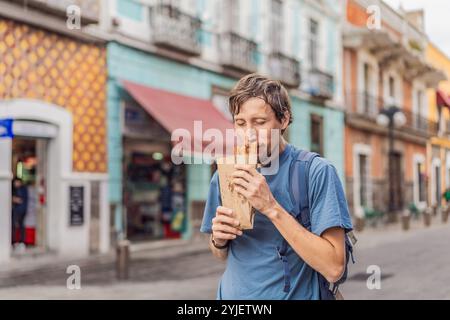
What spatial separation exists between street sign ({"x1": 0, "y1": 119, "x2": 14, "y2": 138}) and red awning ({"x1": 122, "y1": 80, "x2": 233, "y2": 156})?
105 inches

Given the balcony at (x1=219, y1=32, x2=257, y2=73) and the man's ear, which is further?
the balcony at (x1=219, y1=32, x2=257, y2=73)

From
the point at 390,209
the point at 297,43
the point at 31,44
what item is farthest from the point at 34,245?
the point at 390,209

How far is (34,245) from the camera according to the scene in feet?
32.7

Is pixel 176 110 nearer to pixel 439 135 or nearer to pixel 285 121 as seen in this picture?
pixel 285 121

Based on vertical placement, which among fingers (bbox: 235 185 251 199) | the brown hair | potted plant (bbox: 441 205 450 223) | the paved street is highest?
the brown hair

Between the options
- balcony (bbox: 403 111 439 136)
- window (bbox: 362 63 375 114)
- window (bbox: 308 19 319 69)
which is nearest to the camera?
window (bbox: 308 19 319 69)

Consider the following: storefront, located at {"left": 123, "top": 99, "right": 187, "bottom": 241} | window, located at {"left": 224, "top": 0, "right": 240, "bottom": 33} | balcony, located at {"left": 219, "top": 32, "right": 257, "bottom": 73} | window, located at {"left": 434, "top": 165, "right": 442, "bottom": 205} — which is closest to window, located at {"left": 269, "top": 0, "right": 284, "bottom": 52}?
balcony, located at {"left": 219, "top": 32, "right": 257, "bottom": 73}

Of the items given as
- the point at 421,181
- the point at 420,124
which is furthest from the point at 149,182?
the point at 421,181

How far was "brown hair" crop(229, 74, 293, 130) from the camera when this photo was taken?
5.74ft

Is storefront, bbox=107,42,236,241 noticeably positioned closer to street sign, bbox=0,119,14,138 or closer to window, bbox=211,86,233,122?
window, bbox=211,86,233,122

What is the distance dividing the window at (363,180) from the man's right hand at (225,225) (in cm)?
2021

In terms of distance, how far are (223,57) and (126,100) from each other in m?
3.42

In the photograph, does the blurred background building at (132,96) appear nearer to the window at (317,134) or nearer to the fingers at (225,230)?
the window at (317,134)

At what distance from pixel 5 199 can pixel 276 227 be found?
824cm
